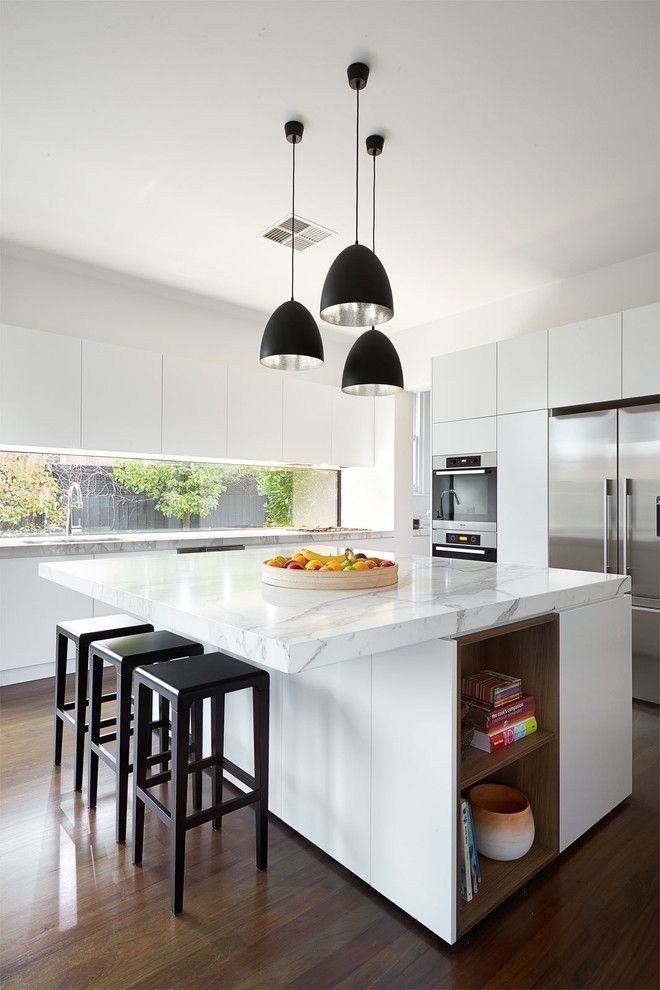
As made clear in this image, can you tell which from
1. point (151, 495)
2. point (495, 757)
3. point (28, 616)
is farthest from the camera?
point (151, 495)

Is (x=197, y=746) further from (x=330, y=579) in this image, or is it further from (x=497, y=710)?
(x=497, y=710)

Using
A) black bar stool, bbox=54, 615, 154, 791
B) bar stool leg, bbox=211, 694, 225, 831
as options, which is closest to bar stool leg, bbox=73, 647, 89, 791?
black bar stool, bbox=54, 615, 154, 791

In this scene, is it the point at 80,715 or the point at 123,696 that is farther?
the point at 80,715

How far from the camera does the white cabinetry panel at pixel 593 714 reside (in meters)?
1.86

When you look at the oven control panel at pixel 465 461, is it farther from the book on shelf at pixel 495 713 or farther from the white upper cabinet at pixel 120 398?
the book on shelf at pixel 495 713

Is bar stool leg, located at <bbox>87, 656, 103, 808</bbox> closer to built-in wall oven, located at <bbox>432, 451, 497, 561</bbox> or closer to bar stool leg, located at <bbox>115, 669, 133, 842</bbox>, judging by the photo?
bar stool leg, located at <bbox>115, 669, 133, 842</bbox>

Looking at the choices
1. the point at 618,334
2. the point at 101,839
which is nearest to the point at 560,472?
the point at 618,334

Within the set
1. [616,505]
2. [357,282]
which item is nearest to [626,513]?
[616,505]

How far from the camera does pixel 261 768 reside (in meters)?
1.74

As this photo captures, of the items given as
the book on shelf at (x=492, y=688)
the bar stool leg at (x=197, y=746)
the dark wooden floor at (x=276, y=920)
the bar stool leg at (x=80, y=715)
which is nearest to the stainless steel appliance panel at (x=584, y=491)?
the dark wooden floor at (x=276, y=920)

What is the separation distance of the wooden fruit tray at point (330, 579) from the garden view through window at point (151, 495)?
2.81m

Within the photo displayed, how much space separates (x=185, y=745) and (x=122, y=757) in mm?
497

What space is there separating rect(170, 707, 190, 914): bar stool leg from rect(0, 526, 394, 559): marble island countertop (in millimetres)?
2241

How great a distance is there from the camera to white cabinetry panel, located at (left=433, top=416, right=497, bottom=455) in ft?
13.4
